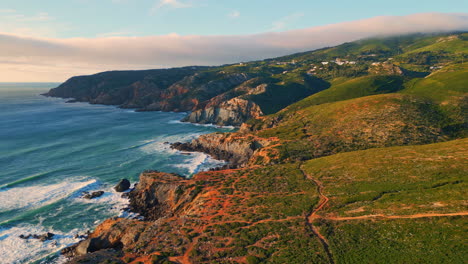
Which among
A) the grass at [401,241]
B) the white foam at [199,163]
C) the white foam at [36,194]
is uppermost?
the grass at [401,241]

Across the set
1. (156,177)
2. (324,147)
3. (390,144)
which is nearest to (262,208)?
(156,177)

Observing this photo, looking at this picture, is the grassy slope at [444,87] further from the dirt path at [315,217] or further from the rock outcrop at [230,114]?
the rock outcrop at [230,114]

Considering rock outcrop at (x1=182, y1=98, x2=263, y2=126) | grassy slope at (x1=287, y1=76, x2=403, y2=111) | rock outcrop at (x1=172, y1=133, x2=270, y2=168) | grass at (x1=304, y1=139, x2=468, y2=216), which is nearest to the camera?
grass at (x1=304, y1=139, x2=468, y2=216)

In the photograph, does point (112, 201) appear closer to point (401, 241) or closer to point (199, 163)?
point (199, 163)

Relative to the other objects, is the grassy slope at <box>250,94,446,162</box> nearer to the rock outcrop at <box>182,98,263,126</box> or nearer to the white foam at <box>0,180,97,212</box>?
the rock outcrop at <box>182,98,263,126</box>

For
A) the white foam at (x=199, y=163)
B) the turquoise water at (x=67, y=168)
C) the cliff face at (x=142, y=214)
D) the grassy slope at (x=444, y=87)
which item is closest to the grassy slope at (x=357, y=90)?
the grassy slope at (x=444, y=87)

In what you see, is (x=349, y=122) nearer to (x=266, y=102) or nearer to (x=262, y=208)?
(x=262, y=208)

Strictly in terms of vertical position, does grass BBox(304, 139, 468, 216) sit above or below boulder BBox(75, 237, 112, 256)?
above

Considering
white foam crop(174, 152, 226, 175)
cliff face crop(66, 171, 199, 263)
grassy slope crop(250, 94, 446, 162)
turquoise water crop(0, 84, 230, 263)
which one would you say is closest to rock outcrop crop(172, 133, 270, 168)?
white foam crop(174, 152, 226, 175)
